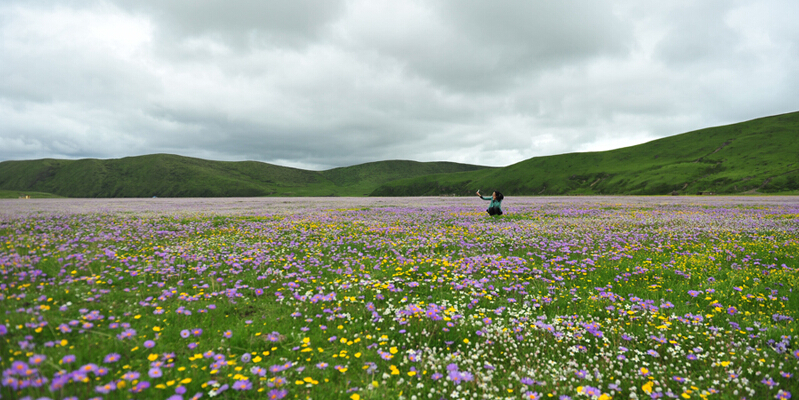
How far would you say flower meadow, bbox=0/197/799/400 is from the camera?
12.4ft

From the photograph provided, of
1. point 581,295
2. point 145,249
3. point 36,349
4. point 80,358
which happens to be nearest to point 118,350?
point 80,358

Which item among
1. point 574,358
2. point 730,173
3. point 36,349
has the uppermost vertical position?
point 730,173

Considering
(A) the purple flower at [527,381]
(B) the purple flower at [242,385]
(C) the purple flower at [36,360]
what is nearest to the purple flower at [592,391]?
(A) the purple flower at [527,381]

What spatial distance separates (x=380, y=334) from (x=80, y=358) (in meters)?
4.02

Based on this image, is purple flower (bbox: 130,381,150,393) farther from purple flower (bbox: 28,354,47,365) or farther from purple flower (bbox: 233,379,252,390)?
Answer: purple flower (bbox: 28,354,47,365)

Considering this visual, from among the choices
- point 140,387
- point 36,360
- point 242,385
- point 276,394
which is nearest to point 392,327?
point 276,394

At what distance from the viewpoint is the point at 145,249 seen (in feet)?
34.0

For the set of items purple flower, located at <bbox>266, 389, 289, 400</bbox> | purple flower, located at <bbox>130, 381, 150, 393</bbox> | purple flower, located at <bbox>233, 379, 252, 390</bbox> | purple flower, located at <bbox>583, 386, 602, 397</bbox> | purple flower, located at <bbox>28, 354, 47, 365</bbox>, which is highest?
purple flower, located at <bbox>28, 354, 47, 365</bbox>

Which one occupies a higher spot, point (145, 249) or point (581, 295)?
point (145, 249)

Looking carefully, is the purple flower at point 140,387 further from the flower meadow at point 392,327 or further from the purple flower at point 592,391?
the purple flower at point 592,391

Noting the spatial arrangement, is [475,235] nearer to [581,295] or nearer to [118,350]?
[581,295]

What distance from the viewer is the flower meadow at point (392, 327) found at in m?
3.78

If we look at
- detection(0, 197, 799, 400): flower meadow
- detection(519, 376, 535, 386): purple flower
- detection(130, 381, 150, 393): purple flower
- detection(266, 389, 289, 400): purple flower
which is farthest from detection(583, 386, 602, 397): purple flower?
detection(130, 381, 150, 393): purple flower

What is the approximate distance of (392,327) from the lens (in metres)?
5.32
